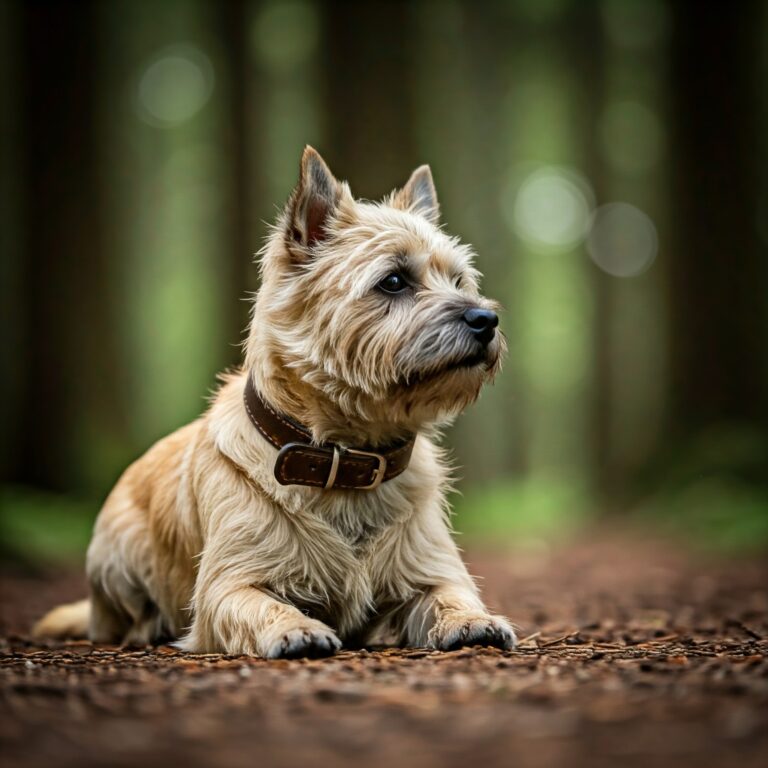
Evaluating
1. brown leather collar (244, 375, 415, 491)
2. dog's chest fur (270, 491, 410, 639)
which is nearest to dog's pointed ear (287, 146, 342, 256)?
brown leather collar (244, 375, 415, 491)

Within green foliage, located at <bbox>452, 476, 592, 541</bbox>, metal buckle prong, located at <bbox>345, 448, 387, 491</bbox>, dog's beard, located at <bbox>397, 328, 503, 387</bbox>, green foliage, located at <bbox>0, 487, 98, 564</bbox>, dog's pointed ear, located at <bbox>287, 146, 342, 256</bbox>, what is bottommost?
green foliage, located at <bbox>452, 476, 592, 541</bbox>

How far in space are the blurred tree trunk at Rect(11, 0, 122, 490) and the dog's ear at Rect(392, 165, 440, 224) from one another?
311 inches

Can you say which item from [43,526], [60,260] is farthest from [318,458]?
[60,260]

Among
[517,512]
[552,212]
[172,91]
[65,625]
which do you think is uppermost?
[172,91]

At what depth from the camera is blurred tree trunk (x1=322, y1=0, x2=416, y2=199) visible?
33.9 ft

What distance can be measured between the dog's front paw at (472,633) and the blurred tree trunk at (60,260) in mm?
8812

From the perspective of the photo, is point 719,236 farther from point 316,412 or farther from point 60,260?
point 316,412

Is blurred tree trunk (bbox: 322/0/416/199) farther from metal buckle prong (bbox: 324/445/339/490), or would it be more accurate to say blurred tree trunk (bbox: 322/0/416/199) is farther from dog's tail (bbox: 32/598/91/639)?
metal buckle prong (bbox: 324/445/339/490)

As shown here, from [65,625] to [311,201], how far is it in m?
2.73

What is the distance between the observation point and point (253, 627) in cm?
372

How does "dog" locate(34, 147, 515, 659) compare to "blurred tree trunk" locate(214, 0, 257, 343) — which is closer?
"dog" locate(34, 147, 515, 659)

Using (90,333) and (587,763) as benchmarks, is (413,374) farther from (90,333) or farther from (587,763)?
(90,333)

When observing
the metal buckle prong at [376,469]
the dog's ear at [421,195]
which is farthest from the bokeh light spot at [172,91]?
the metal buckle prong at [376,469]

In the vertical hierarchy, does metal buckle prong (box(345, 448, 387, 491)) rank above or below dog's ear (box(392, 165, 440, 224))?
below
